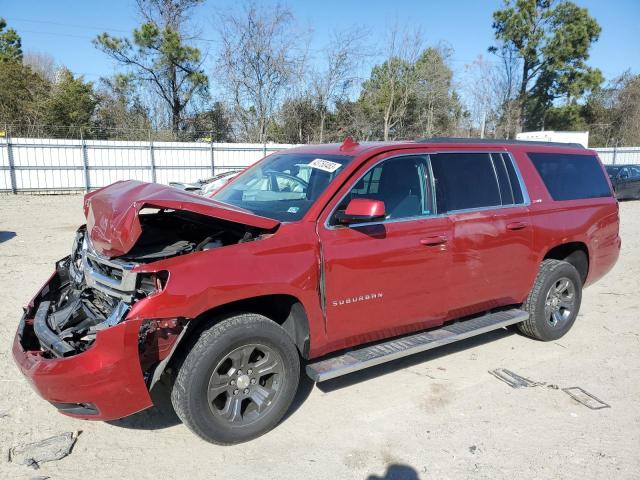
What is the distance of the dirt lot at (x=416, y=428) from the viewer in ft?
9.84

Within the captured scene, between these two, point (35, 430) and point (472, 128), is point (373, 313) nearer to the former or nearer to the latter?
point (35, 430)

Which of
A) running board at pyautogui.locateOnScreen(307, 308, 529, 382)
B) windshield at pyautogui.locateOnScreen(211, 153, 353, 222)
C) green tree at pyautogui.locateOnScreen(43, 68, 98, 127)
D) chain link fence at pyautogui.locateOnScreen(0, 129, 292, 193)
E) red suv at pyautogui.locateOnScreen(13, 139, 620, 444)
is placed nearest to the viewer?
red suv at pyautogui.locateOnScreen(13, 139, 620, 444)

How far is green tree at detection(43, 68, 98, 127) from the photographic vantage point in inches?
1061

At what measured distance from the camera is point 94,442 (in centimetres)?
323

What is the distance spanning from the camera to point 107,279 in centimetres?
309

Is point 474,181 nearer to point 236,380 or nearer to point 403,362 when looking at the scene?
point 403,362

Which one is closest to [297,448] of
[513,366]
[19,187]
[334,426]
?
[334,426]

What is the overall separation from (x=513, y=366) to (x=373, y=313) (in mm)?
1737

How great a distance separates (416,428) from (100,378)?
211 cm

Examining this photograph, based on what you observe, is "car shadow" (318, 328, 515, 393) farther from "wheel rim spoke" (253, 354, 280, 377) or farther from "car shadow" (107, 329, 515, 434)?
"wheel rim spoke" (253, 354, 280, 377)

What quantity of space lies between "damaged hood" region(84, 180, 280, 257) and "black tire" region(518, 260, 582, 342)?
2.97 meters

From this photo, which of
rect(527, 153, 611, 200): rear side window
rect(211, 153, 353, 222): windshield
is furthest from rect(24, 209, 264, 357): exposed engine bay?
rect(527, 153, 611, 200): rear side window

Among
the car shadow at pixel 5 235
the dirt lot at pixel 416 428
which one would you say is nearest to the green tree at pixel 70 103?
the car shadow at pixel 5 235

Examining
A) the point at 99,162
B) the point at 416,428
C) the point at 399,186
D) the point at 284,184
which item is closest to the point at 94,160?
the point at 99,162
